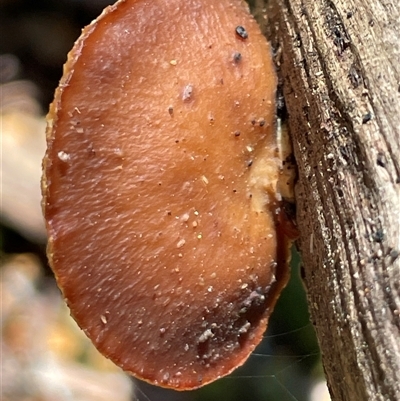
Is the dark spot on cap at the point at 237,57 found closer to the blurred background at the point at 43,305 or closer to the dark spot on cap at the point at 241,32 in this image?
the dark spot on cap at the point at 241,32

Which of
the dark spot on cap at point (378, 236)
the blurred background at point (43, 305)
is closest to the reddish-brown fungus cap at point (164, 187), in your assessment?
the dark spot on cap at point (378, 236)

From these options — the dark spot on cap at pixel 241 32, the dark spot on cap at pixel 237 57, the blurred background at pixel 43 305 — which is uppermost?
the dark spot on cap at pixel 241 32

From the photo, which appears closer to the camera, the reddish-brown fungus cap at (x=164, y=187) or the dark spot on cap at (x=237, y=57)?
the reddish-brown fungus cap at (x=164, y=187)

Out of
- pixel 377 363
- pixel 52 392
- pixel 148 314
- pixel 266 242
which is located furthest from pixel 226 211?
pixel 52 392

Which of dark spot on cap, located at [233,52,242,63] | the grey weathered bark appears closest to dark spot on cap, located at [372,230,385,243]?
the grey weathered bark

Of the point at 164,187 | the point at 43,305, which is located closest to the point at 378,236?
the point at 164,187

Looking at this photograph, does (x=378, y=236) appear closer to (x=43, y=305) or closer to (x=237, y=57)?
(x=237, y=57)
